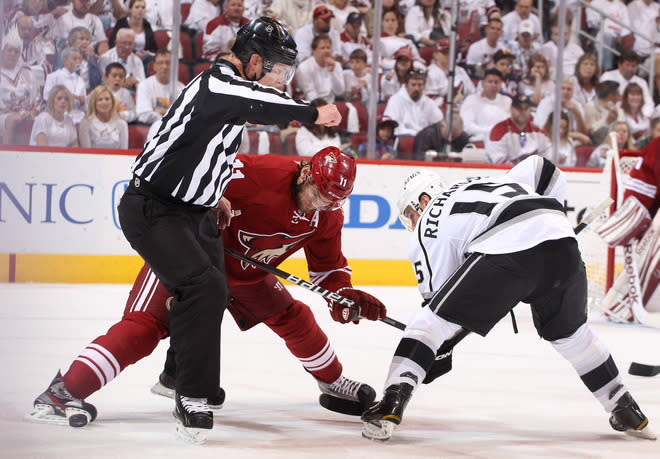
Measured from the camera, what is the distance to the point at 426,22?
24.1ft

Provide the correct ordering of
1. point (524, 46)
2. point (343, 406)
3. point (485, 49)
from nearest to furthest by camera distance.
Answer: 1. point (343, 406)
2. point (485, 49)
3. point (524, 46)

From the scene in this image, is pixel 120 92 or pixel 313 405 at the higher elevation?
pixel 120 92

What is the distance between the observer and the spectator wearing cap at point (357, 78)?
678 centimetres

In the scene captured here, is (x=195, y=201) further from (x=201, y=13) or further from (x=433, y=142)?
(x=433, y=142)

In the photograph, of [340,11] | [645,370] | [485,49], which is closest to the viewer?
[645,370]

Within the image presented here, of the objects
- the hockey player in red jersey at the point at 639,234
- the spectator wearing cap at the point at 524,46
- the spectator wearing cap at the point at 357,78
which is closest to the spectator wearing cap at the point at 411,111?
the spectator wearing cap at the point at 357,78

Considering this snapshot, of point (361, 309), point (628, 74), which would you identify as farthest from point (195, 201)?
point (628, 74)

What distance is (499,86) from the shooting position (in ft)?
24.0

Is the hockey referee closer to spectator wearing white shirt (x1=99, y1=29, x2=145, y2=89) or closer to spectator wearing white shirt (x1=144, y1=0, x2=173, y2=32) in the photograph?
spectator wearing white shirt (x1=99, y1=29, x2=145, y2=89)

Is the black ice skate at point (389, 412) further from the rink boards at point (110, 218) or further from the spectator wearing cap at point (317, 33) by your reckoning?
the spectator wearing cap at point (317, 33)

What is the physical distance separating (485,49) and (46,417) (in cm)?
564

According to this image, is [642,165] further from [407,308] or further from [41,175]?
[41,175]

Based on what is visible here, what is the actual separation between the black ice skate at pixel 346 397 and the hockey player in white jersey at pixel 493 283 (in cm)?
36

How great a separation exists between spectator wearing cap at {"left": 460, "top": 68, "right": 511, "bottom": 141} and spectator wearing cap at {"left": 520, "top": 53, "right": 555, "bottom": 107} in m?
0.21
